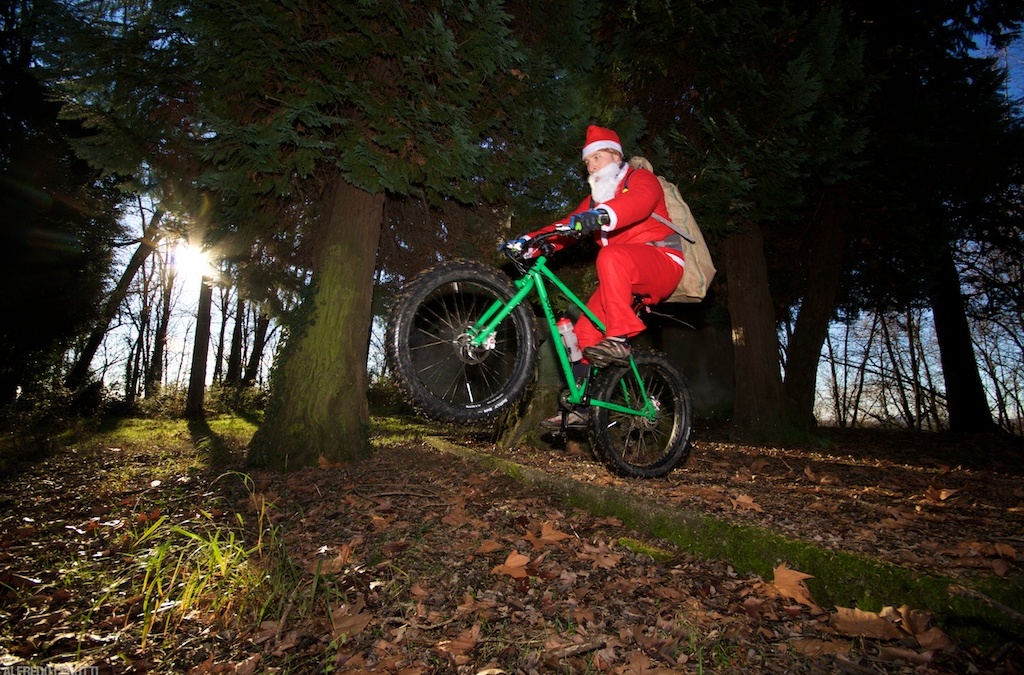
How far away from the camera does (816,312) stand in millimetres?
9102

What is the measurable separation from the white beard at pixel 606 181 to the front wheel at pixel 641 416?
1328mm

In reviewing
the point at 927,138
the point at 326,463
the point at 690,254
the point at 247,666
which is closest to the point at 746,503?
the point at 690,254

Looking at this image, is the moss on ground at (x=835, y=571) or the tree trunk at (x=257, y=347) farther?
the tree trunk at (x=257, y=347)

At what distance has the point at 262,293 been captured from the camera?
21.6ft

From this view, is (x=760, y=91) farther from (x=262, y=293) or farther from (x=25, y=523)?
(x=25, y=523)

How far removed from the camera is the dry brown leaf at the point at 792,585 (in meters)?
2.58

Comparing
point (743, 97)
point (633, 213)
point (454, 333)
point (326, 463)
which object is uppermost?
point (743, 97)

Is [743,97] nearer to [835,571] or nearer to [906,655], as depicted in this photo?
[835,571]

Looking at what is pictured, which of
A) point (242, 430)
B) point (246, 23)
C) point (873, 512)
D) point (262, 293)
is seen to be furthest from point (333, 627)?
point (242, 430)

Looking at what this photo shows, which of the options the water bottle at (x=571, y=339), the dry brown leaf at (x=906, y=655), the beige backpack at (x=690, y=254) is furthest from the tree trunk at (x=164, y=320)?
the dry brown leaf at (x=906, y=655)

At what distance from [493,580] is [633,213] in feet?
7.91

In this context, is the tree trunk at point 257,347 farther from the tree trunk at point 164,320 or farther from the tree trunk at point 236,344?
the tree trunk at point 164,320

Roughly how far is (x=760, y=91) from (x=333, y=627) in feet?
21.3

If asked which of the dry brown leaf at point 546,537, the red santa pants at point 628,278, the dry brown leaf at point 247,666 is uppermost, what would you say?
the red santa pants at point 628,278
